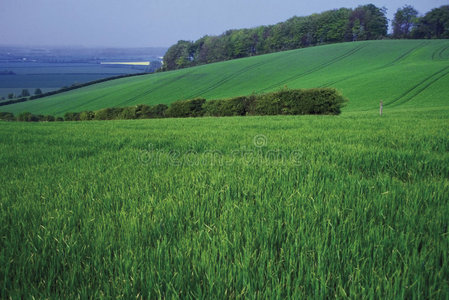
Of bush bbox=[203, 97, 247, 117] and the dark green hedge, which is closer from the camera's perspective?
the dark green hedge

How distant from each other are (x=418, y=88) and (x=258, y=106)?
99.0 feet

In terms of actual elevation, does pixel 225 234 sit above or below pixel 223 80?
below

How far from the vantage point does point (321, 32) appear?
10006 centimetres

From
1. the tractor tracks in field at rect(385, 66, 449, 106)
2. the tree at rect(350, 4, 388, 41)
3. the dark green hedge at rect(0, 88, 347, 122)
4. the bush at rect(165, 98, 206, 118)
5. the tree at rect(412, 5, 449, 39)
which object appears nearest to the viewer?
the dark green hedge at rect(0, 88, 347, 122)

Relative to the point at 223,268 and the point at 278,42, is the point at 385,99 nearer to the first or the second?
the point at 223,268

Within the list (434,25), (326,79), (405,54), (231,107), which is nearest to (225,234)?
(231,107)

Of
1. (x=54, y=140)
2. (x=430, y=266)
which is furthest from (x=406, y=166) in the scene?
(x=54, y=140)

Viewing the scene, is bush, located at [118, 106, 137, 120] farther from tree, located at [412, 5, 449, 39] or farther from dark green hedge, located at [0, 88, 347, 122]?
tree, located at [412, 5, 449, 39]

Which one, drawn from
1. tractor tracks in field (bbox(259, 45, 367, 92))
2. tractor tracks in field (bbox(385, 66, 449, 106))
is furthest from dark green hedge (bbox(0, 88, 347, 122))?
tractor tracks in field (bbox(259, 45, 367, 92))

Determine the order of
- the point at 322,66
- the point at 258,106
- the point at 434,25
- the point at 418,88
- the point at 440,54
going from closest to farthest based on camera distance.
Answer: the point at 258,106
the point at 418,88
the point at 440,54
the point at 322,66
the point at 434,25

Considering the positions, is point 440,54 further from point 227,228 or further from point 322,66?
point 227,228

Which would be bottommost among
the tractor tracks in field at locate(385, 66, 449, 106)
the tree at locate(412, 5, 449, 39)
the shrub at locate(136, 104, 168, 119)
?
the shrub at locate(136, 104, 168, 119)

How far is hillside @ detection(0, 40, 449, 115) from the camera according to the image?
3753 cm

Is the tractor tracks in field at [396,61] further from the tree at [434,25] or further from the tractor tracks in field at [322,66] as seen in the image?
the tree at [434,25]
